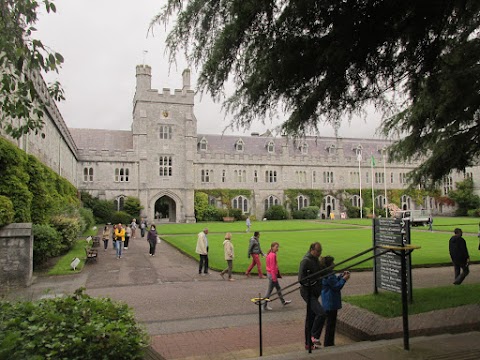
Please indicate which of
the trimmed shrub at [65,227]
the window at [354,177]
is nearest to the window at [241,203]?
the window at [354,177]

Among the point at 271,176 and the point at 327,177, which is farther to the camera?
the point at 327,177

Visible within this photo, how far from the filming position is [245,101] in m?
6.01

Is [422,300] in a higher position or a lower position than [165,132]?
lower

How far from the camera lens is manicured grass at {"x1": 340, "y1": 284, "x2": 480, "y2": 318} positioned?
739 centimetres

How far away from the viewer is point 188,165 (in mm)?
45312

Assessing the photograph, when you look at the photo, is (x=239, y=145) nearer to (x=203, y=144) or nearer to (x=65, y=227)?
(x=203, y=144)

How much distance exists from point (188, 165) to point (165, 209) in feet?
71.8

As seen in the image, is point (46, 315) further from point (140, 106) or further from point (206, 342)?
point (140, 106)

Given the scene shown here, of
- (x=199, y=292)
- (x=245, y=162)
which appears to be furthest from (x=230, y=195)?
(x=199, y=292)

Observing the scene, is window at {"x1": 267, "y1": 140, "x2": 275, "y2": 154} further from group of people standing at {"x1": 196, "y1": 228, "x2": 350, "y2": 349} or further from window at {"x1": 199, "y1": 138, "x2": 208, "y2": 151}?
group of people standing at {"x1": 196, "y1": 228, "x2": 350, "y2": 349}

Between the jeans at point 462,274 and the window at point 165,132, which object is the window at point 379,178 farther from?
the jeans at point 462,274

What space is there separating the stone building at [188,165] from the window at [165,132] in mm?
113

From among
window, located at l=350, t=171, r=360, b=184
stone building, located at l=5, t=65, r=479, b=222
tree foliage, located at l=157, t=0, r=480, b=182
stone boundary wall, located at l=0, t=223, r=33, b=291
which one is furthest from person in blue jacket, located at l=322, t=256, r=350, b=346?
window, located at l=350, t=171, r=360, b=184

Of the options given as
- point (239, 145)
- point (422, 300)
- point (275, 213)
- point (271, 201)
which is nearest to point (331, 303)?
point (422, 300)
